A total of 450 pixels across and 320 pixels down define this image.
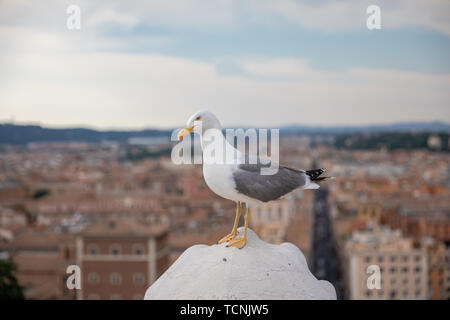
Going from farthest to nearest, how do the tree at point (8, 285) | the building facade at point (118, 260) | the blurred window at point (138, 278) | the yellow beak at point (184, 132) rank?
the blurred window at point (138, 278) → the building facade at point (118, 260) → the tree at point (8, 285) → the yellow beak at point (184, 132)

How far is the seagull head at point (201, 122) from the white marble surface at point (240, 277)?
1.91 ft

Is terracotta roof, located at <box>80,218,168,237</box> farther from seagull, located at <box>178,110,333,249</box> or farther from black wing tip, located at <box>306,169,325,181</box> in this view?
seagull, located at <box>178,110,333,249</box>

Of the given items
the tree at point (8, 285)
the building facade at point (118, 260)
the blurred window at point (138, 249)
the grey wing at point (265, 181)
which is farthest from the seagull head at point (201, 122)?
the blurred window at point (138, 249)

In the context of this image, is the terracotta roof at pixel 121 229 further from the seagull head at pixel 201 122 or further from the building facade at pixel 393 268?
the seagull head at pixel 201 122

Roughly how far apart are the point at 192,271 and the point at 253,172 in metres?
0.58

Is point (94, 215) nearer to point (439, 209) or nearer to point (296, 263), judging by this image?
point (439, 209)

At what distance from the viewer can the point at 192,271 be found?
9.25ft

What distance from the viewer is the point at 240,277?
2680 mm

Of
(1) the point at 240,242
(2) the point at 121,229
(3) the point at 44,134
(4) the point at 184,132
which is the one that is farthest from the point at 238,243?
(3) the point at 44,134

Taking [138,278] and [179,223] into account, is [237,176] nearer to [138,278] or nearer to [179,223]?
[138,278]

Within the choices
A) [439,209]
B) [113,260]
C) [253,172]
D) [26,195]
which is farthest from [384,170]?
[253,172]

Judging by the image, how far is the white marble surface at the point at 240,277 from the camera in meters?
2.63

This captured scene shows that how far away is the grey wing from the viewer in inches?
117

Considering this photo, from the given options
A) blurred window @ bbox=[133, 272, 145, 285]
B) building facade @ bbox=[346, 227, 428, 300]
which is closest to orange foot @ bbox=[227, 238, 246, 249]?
blurred window @ bbox=[133, 272, 145, 285]
